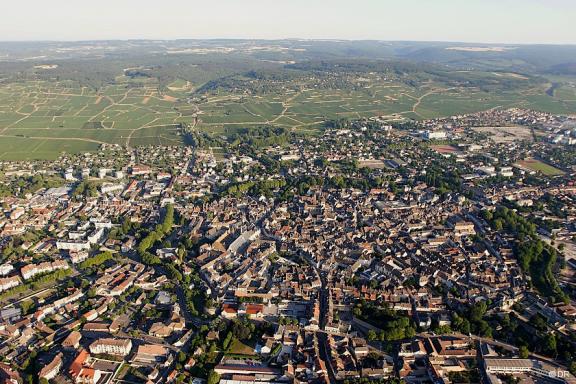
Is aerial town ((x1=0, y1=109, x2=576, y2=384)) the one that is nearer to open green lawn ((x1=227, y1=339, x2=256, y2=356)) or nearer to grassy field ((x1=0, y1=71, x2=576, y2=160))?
open green lawn ((x1=227, y1=339, x2=256, y2=356))

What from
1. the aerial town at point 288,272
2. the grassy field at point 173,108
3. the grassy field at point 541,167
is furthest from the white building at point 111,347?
the grassy field at point 541,167

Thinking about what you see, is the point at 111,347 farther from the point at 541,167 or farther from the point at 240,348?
the point at 541,167

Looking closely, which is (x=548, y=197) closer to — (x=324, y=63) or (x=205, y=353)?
(x=205, y=353)

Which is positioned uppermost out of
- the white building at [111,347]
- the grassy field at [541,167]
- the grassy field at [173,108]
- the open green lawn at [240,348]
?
the grassy field at [173,108]

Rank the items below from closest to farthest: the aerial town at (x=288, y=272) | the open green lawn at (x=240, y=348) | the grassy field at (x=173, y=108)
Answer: the aerial town at (x=288, y=272), the open green lawn at (x=240, y=348), the grassy field at (x=173, y=108)

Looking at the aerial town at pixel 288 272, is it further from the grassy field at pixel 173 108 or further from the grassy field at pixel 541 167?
the grassy field at pixel 173 108

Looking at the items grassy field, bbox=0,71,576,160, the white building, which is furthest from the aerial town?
grassy field, bbox=0,71,576,160

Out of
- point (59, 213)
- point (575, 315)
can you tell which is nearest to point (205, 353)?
point (575, 315)

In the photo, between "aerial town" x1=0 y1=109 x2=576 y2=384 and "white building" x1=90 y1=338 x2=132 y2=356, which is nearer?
"aerial town" x1=0 y1=109 x2=576 y2=384
